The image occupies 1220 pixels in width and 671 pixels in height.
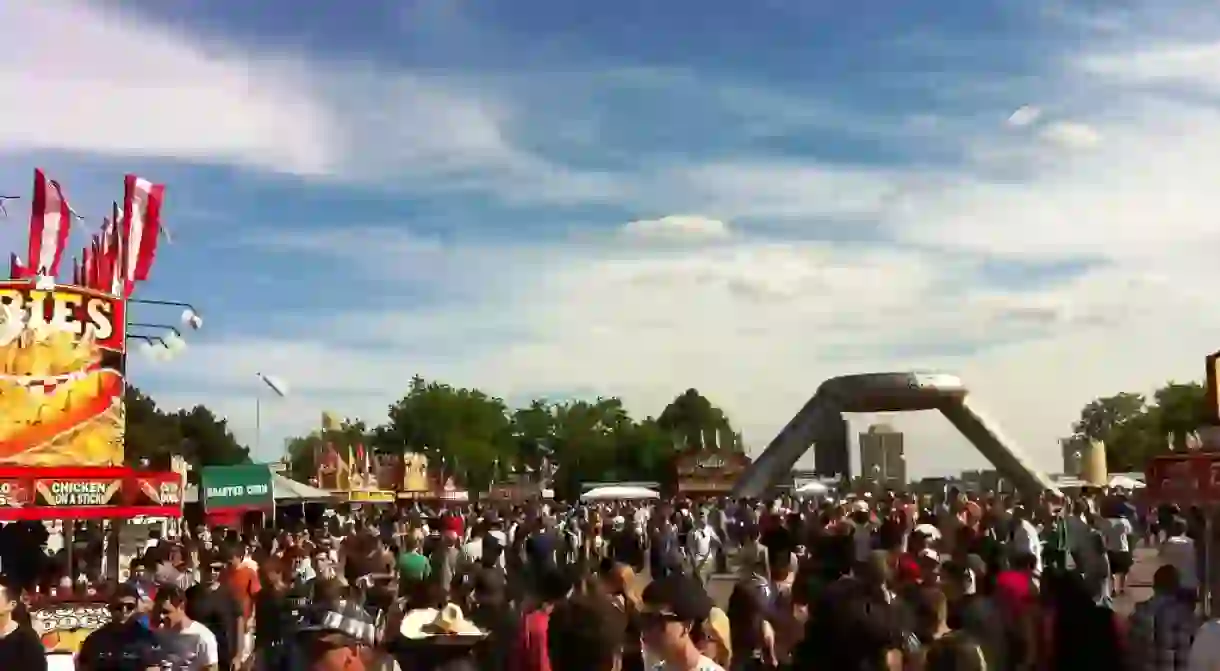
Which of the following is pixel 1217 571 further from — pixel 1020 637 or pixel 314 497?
pixel 314 497

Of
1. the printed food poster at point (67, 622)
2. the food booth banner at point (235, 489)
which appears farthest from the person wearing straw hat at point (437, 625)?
the food booth banner at point (235, 489)

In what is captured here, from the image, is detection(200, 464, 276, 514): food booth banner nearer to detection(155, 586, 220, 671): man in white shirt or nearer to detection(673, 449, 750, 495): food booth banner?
detection(155, 586, 220, 671): man in white shirt

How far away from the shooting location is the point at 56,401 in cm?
2275

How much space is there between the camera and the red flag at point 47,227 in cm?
2666

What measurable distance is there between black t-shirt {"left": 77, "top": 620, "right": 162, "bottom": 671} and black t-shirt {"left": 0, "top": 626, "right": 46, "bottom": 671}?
75 centimetres

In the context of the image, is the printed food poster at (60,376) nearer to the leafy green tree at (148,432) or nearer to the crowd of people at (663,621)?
the crowd of people at (663,621)

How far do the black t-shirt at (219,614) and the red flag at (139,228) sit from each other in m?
19.4

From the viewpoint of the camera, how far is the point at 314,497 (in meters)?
41.4

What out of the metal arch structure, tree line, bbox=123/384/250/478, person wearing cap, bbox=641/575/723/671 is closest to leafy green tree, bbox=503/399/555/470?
tree line, bbox=123/384/250/478

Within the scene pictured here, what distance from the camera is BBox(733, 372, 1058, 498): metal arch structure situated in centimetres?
4991

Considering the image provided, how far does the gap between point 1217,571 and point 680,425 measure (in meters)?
148

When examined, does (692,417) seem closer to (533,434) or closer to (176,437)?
(533,434)

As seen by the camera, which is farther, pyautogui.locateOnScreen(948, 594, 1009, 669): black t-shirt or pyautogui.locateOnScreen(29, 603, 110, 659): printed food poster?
pyautogui.locateOnScreen(29, 603, 110, 659): printed food poster

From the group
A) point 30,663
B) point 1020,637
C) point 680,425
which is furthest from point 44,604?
point 680,425
